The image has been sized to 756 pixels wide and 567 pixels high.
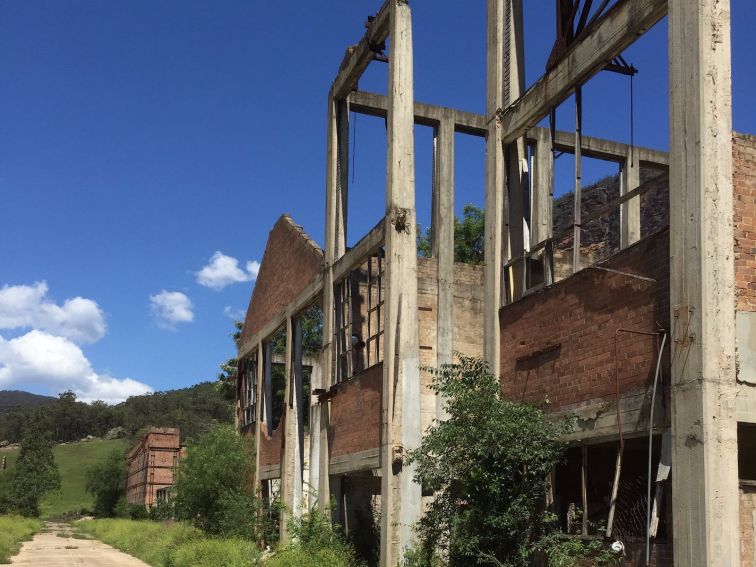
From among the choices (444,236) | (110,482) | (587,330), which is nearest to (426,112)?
(444,236)

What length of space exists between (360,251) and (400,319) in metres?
2.71

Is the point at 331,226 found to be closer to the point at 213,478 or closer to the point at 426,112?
the point at 426,112

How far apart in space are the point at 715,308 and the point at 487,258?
4.92m

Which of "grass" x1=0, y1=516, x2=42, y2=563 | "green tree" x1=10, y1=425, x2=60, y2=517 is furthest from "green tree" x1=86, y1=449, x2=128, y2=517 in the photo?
"grass" x1=0, y1=516, x2=42, y2=563

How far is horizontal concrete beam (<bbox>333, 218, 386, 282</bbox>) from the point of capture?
15.8 metres

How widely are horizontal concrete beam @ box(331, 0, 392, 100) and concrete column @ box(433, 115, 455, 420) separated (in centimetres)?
292

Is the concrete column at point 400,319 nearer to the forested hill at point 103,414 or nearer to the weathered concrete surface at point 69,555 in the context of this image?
the weathered concrete surface at point 69,555

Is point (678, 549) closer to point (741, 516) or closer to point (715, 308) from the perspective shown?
point (741, 516)

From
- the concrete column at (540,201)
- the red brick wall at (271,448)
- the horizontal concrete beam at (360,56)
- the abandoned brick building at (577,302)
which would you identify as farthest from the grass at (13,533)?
the concrete column at (540,201)

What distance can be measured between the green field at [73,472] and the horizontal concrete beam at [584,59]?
59.9m

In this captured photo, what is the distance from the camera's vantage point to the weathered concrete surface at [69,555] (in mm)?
26852

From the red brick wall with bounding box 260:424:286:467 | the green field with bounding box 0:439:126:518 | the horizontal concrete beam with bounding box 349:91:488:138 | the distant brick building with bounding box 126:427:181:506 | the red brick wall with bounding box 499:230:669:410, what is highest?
the horizontal concrete beam with bounding box 349:91:488:138

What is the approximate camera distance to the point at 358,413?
16188 mm

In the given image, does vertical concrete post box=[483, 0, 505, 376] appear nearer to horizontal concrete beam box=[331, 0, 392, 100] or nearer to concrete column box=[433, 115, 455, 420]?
horizontal concrete beam box=[331, 0, 392, 100]
